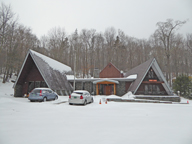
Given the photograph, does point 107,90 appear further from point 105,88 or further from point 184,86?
point 184,86

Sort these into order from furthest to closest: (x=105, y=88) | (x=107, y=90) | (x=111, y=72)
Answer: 1. (x=111, y=72)
2. (x=105, y=88)
3. (x=107, y=90)

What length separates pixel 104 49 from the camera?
40562mm

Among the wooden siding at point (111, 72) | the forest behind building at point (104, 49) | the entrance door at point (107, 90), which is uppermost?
the forest behind building at point (104, 49)

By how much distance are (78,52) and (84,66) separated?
466cm

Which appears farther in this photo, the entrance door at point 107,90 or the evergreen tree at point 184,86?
the evergreen tree at point 184,86

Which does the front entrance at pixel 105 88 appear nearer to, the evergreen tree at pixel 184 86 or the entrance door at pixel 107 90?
the entrance door at pixel 107 90

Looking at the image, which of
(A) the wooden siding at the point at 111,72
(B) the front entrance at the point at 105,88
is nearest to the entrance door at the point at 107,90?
(B) the front entrance at the point at 105,88

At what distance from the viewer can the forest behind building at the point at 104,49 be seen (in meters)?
32.2

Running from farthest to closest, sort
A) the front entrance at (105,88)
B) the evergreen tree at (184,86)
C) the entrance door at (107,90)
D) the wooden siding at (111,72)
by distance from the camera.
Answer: the wooden siding at (111,72) → the evergreen tree at (184,86) → the entrance door at (107,90) → the front entrance at (105,88)

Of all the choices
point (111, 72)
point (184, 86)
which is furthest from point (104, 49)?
point (184, 86)

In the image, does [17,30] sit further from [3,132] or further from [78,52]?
[3,132]

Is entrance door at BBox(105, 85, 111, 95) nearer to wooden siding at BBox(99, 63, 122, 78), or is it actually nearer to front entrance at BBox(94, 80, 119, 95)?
front entrance at BBox(94, 80, 119, 95)

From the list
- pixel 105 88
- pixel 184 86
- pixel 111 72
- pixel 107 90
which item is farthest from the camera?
pixel 111 72

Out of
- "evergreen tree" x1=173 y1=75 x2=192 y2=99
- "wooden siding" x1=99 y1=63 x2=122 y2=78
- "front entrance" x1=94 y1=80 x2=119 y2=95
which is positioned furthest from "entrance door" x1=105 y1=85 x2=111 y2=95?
"evergreen tree" x1=173 y1=75 x2=192 y2=99
